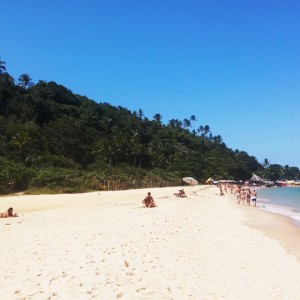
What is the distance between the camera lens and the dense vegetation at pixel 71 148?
38.1m

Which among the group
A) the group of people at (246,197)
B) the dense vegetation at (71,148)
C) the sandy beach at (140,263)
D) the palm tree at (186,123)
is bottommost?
the sandy beach at (140,263)

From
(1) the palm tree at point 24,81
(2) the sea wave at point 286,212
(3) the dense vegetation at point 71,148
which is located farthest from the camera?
(1) the palm tree at point 24,81

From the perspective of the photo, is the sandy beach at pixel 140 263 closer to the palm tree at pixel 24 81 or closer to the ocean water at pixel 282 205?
the ocean water at pixel 282 205

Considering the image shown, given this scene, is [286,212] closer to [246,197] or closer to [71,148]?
[246,197]

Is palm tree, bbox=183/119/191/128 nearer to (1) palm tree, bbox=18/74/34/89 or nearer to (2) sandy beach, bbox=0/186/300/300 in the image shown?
(1) palm tree, bbox=18/74/34/89

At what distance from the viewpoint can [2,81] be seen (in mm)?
80625

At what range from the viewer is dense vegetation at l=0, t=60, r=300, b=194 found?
1499 inches

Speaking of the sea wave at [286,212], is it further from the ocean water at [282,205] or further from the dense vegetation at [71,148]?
the dense vegetation at [71,148]

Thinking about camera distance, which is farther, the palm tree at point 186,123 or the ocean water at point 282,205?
the palm tree at point 186,123

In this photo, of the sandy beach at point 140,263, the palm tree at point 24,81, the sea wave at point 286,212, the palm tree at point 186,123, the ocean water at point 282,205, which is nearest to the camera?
the sandy beach at point 140,263

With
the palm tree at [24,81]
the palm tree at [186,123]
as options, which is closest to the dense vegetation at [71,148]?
the palm tree at [24,81]

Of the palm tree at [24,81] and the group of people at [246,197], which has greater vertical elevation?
the palm tree at [24,81]

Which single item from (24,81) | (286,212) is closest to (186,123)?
(24,81)

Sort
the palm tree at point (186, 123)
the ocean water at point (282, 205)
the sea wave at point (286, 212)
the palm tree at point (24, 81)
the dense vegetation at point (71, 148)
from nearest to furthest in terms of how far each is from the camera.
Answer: the sea wave at point (286, 212) → the ocean water at point (282, 205) → the dense vegetation at point (71, 148) → the palm tree at point (24, 81) → the palm tree at point (186, 123)
